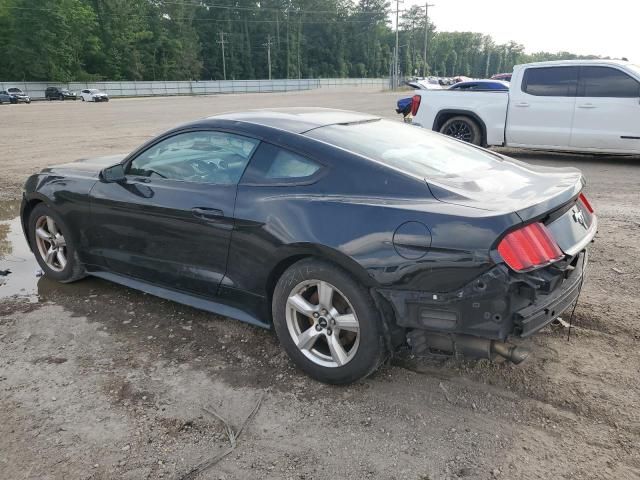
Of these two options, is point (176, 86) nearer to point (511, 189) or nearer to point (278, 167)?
point (278, 167)

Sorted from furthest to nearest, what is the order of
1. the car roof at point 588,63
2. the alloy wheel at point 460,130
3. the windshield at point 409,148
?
the alloy wheel at point 460,130
the car roof at point 588,63
the windshield at point 409,148

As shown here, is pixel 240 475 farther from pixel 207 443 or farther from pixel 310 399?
pixel 310 399

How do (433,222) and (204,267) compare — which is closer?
(433,222)

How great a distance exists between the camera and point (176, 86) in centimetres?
8288

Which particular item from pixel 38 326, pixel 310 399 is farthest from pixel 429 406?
pixel 38 326

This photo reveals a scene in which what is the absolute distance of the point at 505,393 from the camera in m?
3.00

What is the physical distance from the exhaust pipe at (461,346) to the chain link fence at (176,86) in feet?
239

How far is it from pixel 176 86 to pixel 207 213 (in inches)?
3360

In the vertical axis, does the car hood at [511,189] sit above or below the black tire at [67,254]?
above

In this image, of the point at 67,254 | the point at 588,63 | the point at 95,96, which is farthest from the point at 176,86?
the point at 67,254

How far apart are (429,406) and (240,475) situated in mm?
1069

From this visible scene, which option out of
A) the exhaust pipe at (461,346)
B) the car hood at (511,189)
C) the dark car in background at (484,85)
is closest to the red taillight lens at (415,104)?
the dark car in background at (484,85)

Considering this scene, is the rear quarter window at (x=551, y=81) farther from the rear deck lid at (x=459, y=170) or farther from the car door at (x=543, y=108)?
the rear deck lid at (x=459, y=170)

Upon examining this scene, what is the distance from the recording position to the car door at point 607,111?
9.15 m
